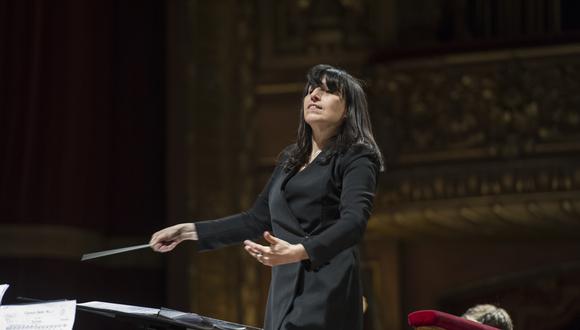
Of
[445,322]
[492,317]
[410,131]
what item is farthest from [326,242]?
[410,131]

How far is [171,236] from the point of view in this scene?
2.55 m

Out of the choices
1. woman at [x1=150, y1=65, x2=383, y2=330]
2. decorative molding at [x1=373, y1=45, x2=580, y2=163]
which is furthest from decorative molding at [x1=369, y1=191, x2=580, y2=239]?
woman at [x1=150, y1=65, x2=383, y2=330]

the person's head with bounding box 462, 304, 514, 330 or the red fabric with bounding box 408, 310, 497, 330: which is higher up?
the red fabric with bounding box 408, 310, 497, 330

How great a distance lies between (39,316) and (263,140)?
3.59 meters

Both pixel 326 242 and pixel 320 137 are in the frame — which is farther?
pixel 320 137

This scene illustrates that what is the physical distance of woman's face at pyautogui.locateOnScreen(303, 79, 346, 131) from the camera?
2.41 m

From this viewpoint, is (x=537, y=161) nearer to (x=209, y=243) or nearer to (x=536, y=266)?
(x=536, y=266)

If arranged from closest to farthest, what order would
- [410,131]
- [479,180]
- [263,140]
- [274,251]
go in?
[274,251], [479,180], [410,131], [263,140]

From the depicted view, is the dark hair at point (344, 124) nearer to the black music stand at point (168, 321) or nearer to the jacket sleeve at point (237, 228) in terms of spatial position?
the jacket sleeve at point (237, 228)

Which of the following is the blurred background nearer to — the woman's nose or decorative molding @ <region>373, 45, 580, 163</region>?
decorative molding @ <region>373, 45, 580, 163</region>

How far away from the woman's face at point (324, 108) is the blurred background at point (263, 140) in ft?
9.60

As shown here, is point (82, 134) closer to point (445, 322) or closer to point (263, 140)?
point (263, 140)

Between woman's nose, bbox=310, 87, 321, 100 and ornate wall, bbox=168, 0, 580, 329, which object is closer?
woman's nose, bbox=310, 87, 321, 100

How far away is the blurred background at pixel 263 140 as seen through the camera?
17.5 ft
